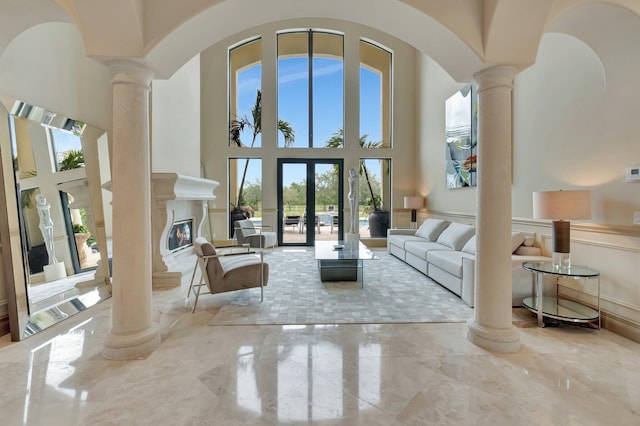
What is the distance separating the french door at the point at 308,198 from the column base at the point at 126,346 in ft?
17.5

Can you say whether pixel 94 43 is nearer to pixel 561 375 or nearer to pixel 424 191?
pixel 561 375

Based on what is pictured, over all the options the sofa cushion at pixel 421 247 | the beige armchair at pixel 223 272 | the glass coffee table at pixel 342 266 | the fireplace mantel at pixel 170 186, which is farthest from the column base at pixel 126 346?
the sofa cushion at pixel 421 247

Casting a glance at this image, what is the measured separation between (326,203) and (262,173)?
72.9 inches

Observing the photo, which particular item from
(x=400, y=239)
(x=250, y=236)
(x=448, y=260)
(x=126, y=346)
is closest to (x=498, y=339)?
(x=448, y=260)

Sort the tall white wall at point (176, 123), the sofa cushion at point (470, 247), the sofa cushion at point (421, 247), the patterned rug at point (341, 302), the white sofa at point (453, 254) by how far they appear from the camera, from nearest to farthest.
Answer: the patterned rug at point (341, 302) → the white sofa at point (453, 254) → the sofa cushion at point (470, 247) → the tall white wall at point (176, 123) → the sofa cushion at point (421, 247)

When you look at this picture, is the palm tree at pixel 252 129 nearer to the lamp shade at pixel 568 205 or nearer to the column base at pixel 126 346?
the column base at pixel 126 346

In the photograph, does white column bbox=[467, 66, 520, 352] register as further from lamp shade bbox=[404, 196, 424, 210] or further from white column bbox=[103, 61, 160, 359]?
lamp shade bbox=[404, 196, 424, 210]

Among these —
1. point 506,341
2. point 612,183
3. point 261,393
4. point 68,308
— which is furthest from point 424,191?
point 68,308

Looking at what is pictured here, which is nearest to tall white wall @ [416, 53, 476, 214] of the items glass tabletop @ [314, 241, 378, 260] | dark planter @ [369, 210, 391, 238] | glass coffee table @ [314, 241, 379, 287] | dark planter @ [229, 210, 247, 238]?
dark planter @ [369, 210, 391, 238]

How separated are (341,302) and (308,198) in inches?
179

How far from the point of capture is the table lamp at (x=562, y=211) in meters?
2.72

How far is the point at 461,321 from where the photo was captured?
3.02 metres

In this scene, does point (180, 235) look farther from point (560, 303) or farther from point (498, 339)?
point (560, 303)

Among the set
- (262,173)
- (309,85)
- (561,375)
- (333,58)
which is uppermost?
(333,58)
